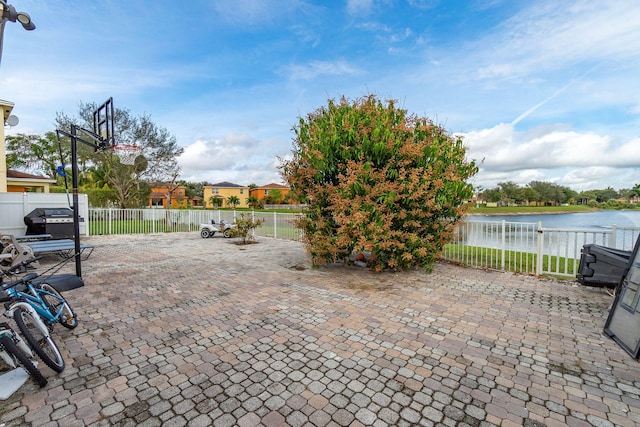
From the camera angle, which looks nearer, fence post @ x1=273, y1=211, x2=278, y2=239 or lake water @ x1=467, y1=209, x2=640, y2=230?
lake water @ x1=467, y1=209, x2=640, y2=230

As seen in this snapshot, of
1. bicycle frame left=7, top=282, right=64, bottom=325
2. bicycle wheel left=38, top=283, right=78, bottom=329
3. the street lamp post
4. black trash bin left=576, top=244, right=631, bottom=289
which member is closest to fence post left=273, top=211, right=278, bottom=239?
the street lamp post

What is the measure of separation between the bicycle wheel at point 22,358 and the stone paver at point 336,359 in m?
0.07

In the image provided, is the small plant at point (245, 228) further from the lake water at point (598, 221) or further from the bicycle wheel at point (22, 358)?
the bicycle wheel at point (22, 358)

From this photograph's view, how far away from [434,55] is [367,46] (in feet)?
7.25

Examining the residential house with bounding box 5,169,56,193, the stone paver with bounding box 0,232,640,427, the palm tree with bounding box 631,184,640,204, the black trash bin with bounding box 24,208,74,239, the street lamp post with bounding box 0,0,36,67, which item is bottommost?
the stone paver with bounding box 0,232,640,427

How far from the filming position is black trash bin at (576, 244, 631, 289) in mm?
3932

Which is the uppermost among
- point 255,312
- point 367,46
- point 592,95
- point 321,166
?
point 367,46

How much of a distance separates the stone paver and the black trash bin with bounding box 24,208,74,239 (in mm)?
5367

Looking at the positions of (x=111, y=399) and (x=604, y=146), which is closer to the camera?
(x=111, y=399)

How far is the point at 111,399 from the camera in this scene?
2.07 m

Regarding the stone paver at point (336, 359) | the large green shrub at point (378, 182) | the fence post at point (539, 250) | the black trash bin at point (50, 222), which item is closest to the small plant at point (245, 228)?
the large green shrub at point (378, 182)

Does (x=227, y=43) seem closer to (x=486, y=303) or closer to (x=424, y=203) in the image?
(x=424, y=203)

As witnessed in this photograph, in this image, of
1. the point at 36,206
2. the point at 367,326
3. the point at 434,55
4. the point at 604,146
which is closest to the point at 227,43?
the point at 434,55

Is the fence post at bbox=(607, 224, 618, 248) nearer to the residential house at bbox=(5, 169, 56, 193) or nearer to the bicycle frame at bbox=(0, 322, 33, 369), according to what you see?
the bicycle frame at bbox=(0, 322, 33, 369)
